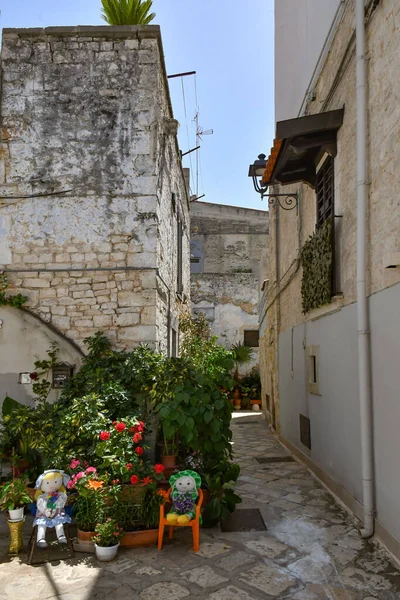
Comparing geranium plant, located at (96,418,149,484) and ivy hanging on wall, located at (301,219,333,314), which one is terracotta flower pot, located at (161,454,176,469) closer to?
geranium plant, located at (96,418,149,484)

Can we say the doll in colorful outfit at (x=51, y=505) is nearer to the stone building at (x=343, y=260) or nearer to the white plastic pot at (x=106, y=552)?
the white plastic pot at (x=106, y=552)

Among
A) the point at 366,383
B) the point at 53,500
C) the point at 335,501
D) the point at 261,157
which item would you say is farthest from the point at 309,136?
the point at 53,500

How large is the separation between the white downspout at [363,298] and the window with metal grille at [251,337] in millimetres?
14676

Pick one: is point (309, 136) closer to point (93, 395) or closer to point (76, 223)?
point (76, 223)

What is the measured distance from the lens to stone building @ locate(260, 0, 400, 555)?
13.6 feet

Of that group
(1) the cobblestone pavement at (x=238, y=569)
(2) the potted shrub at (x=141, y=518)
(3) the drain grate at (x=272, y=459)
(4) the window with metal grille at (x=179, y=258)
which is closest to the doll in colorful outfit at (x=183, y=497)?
(2) the potted shrub at (x=141, y=518)

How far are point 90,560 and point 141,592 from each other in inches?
30.2

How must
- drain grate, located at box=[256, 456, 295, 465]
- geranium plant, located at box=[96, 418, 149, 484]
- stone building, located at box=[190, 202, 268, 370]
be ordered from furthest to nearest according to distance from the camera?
1. stone building, located at box=[190, 202, 268, 370]
2. drain grate, located at box=[256, 456, 295, 465]
3. geranium plant, located at box=[96, 418, 149, 484]

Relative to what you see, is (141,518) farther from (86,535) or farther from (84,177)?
(84,177)

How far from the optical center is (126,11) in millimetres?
7109

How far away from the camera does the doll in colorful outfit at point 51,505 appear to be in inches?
171

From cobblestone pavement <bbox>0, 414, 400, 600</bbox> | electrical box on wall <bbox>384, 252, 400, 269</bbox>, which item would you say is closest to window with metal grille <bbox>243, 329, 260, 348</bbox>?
cobblestone pavement <bbox>0, 414, 400, 600</bbox>

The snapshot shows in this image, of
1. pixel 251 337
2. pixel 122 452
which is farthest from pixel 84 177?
pixel 251 337

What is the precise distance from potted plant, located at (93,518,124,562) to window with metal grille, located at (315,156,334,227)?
4.27m
